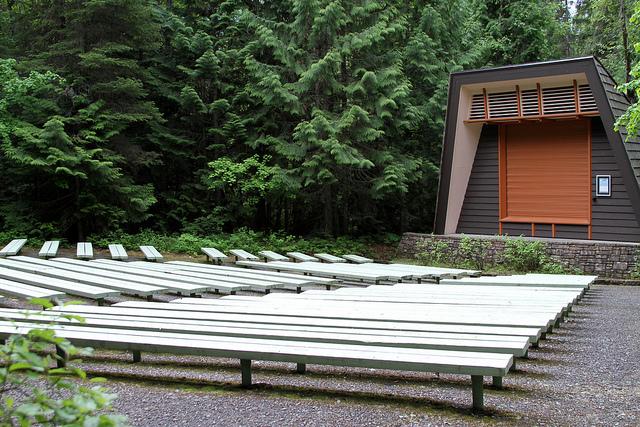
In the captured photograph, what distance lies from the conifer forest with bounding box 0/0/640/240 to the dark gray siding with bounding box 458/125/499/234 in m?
1.81

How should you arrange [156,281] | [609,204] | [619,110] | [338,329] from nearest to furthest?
1. [338,329]
2. [156,281]
3. [619,110]
4. [609,204]

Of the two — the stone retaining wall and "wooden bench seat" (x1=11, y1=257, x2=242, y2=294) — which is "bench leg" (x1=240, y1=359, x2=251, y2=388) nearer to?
"wooden bench seat" (x1=11, y1=257, x2=242, y2=294)

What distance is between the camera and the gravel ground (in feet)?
11.6

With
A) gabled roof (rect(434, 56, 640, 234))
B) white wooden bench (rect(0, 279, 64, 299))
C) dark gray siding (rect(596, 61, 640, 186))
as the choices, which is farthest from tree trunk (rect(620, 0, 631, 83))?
white wooden bench (rect(0, 279, 64, 299))

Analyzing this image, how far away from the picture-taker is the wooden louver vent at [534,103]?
16000mm

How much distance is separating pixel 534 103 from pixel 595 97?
190 centimetres

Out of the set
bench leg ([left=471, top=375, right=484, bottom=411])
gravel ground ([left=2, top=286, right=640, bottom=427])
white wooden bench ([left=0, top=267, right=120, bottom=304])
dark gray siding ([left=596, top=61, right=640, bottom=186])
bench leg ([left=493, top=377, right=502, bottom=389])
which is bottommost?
gravel ground ([left=2, top=286, right=640, bottom=427])

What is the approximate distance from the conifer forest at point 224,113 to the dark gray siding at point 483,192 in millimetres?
1809

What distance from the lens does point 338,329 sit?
15.0 ft

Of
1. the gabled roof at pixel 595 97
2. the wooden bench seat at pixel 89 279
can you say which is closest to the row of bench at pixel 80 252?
the wooden bench seat at pixel 89 279

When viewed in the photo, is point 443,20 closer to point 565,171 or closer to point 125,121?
point 565,171

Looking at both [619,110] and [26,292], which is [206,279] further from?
[619,110]

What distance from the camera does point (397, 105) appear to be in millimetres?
18359

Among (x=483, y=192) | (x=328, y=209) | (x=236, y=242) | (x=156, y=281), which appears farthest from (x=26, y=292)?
(x=483, y=192)
